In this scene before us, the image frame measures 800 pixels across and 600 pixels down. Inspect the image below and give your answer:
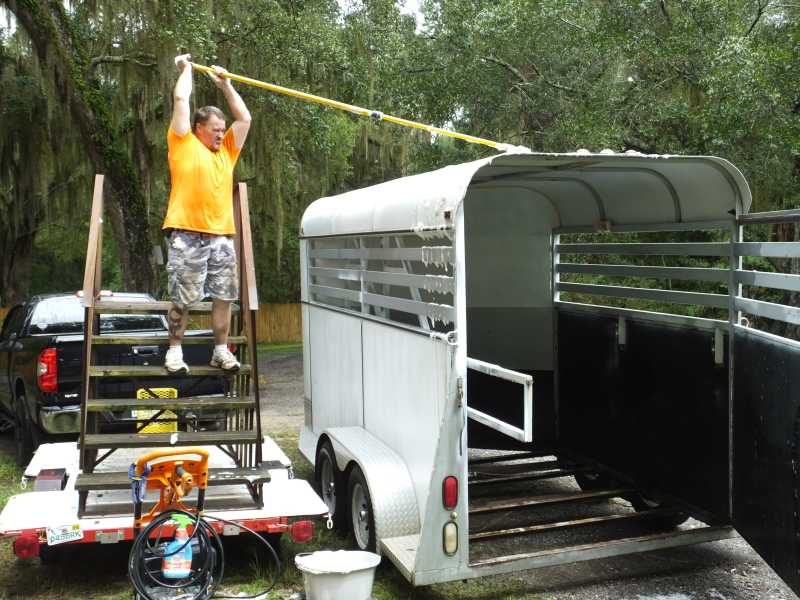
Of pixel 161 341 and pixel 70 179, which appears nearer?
pixel 161 341

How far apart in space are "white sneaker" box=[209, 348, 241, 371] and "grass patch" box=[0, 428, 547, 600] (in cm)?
117

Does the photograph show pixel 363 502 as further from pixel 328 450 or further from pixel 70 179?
pixel 70 179

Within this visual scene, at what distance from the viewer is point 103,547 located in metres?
6.04

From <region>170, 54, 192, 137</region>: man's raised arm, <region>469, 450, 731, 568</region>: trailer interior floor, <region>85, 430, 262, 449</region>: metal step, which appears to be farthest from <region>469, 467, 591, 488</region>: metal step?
<region>170, 54, 192, 137</region>: man's raised arm

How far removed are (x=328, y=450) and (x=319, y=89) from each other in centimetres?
974

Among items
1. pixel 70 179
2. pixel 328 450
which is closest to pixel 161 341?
pixel 328 450

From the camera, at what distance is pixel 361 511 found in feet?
18.3

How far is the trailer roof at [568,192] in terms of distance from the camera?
4879 millimetres

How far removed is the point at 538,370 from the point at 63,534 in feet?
13.5

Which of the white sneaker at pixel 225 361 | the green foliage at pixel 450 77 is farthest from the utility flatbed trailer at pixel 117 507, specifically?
the green foliage at pixel 450 77

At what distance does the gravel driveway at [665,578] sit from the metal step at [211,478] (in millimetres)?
1145

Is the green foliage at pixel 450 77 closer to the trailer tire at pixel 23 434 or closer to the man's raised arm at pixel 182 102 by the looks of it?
the trailer tire at pixel 23 434

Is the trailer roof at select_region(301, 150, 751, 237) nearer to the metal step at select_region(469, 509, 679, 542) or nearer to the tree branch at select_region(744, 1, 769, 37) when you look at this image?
the metal step at select_region(469, 509, 679, 542)

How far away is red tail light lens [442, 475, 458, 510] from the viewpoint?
4.53 meters
